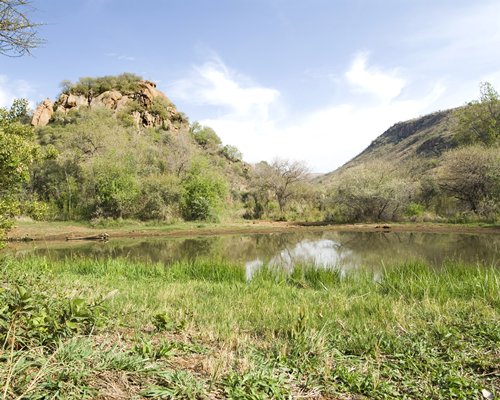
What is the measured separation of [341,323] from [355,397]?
1398 mm

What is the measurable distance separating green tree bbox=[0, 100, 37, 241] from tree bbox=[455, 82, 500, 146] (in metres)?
48.0

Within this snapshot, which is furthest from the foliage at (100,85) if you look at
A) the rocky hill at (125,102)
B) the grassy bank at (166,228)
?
the grassy bank at (166,228)

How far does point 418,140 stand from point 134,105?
68.8m

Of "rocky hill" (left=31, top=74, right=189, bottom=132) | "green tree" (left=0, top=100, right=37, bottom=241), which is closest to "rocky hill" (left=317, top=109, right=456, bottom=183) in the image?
"rocky hill" (left=31, top=74, right=189, bottom=132)

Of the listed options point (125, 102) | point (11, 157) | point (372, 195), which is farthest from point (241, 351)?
point (125, 102)

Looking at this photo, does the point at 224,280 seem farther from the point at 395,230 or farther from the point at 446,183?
the point at 446,183

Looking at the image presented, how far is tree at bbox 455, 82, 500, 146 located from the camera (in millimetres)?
41625

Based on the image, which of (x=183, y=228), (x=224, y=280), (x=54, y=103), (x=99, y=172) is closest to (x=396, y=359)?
(x=224, y=280)

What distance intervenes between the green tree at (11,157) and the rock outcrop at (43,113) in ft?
202

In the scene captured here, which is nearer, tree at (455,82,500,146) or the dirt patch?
the dirt patch

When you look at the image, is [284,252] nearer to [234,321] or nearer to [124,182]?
[234,321]

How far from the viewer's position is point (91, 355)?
2.48 metres

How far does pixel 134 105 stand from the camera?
70.2m

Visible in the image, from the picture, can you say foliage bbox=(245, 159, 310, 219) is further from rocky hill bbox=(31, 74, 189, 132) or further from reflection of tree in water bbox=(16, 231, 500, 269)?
rocky hill bbox=(31, 74, 189, 132)
